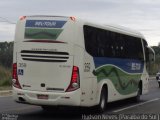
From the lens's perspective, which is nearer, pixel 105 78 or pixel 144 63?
pixel 105 78

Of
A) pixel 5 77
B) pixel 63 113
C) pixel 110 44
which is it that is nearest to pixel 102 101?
pixel 63 113

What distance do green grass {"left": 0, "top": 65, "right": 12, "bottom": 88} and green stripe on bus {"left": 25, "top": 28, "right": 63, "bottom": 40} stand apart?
18.9 metres

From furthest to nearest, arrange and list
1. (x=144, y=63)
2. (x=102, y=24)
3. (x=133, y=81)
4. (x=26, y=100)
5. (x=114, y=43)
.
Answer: (x=144, y=63), (x=133, y=81), (x=114, y=43), (x=102, y=24), (x=26, y=100)

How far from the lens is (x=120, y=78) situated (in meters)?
19.5

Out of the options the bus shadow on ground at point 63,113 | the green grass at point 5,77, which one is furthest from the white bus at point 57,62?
the green grass at point 5,77

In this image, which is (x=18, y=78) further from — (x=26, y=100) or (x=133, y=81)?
(x=133, y=81)

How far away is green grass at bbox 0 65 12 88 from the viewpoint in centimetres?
3469

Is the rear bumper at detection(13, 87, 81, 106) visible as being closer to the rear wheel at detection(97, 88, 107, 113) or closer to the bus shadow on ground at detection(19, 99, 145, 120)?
the bus shadow on ground at detection(19, 99, 145, 120)

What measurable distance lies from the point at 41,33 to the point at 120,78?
5217mm

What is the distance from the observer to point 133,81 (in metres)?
21.6

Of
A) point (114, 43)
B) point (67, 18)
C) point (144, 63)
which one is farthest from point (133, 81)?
point (67, 18)

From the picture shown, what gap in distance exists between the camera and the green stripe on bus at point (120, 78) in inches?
677

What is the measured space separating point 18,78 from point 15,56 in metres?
0.73

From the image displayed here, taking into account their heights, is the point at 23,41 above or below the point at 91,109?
above
